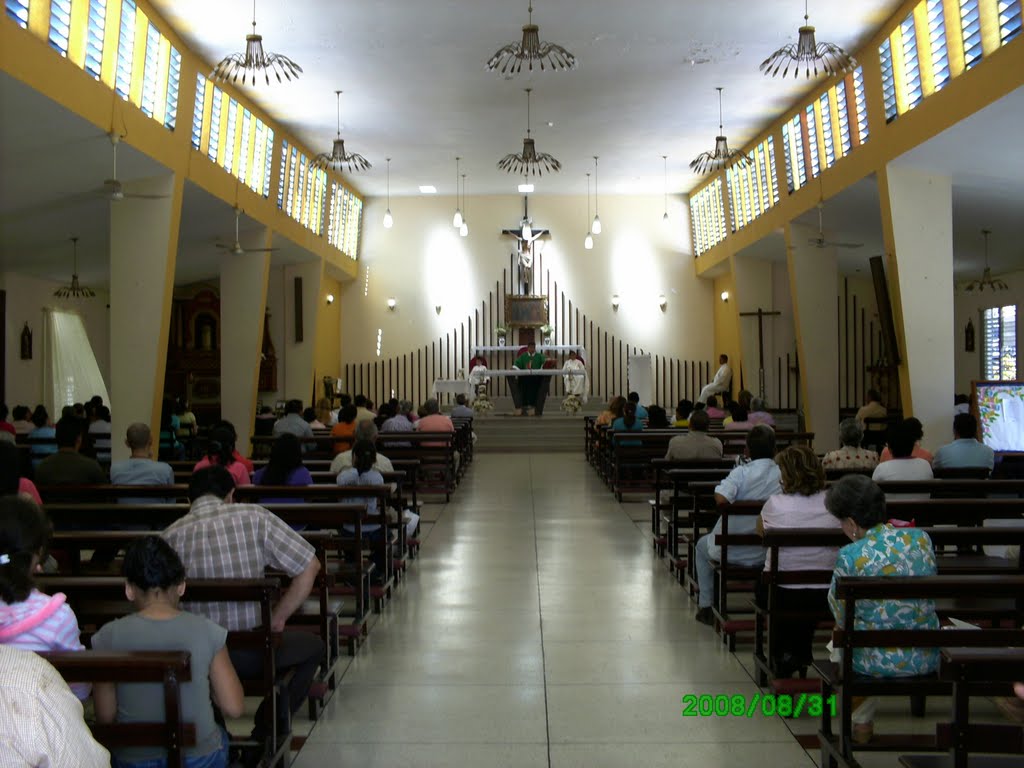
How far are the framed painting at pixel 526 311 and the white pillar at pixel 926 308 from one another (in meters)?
12.7

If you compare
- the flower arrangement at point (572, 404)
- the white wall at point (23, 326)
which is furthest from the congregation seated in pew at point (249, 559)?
the flower arrangement at point (572, 404)

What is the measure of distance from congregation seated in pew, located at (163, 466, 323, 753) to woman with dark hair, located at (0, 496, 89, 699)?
95cm

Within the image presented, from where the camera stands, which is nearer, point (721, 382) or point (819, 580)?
point (819, 580)

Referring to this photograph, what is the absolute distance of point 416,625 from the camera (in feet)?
19.5

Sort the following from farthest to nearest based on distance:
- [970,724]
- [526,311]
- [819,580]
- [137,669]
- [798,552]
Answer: [526,311], [798,552], [819,580], [970,724], [137,669]

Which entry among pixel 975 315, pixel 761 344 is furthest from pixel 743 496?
pixel 975 315

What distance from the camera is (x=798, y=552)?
4.68m

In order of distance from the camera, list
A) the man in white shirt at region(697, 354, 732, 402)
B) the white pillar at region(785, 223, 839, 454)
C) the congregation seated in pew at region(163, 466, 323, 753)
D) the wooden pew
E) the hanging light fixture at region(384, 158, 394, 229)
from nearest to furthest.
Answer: the wooden pew < the congregation seated in pew at region(163, 466, 323, 753) < the white pillar at region(785, 223, 839, 454) < the hanging light fixture at region(384, 158, 394, 229) < the man in white shirt at region(697, 354, 732, 402)

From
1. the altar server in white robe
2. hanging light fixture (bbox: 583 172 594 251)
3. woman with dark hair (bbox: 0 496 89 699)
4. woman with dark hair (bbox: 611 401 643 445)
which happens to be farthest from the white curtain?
woman with dark hair (bbox: 0 496 89 699)

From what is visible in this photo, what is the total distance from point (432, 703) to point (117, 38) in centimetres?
821

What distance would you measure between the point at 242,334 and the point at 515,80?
19.3 feet

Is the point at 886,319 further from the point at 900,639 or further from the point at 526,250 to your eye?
the point at 526,250

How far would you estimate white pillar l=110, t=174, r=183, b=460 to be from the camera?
11656mm

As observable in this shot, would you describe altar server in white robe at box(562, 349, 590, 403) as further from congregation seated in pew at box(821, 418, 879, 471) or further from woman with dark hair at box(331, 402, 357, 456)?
congregation seated in pew at box(821, 418, 879, 471)
